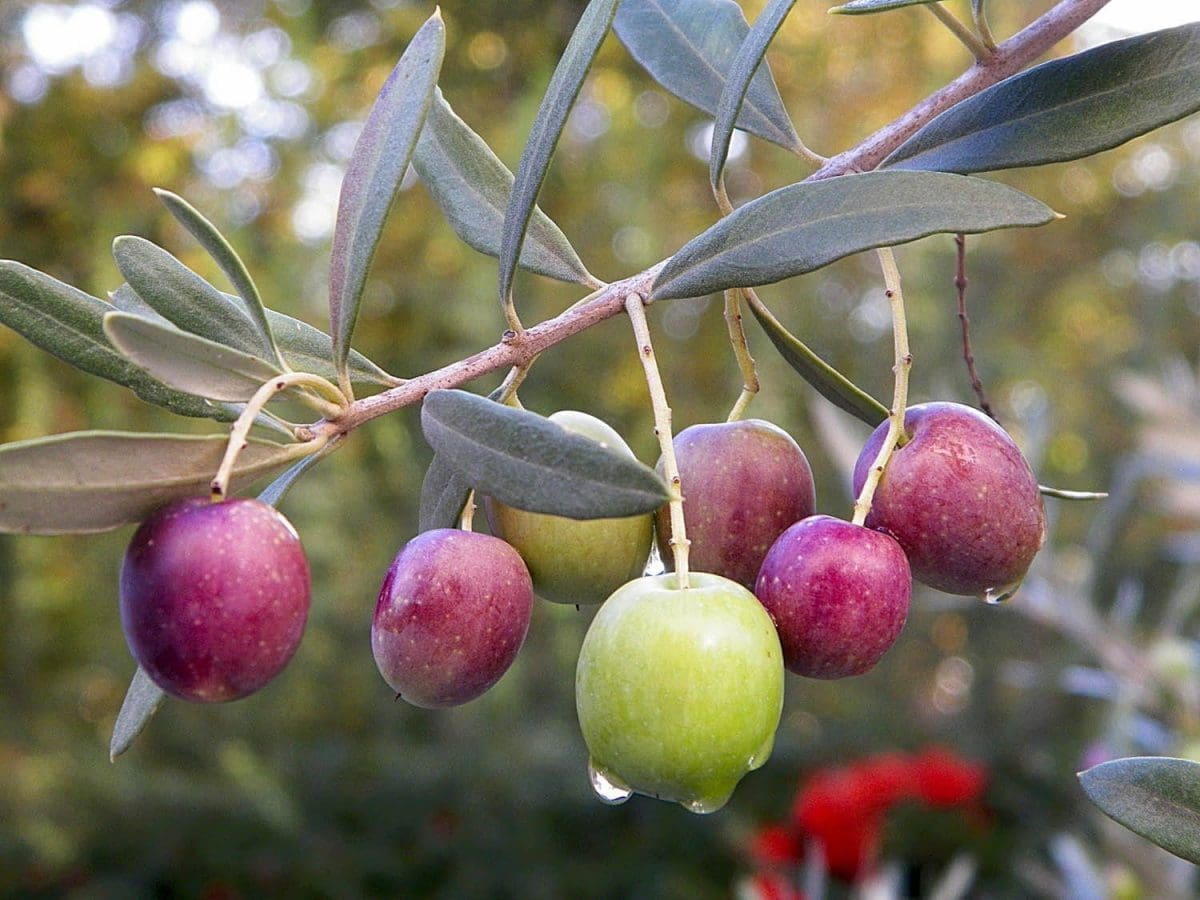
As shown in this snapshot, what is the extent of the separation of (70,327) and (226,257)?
0.10 meters

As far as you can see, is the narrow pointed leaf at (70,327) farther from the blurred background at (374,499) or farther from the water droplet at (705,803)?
the blurred background at (374,499)

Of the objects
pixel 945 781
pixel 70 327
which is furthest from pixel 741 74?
pixel 945 781

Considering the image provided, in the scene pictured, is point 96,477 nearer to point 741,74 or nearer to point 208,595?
point 208,595

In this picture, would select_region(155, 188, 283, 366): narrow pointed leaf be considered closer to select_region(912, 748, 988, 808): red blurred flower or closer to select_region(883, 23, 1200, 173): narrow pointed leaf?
select_region(883, 23, 1200, 173): narrow pointed leaf

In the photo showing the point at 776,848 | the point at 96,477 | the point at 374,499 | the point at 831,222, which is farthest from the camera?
A: the point at 374,499

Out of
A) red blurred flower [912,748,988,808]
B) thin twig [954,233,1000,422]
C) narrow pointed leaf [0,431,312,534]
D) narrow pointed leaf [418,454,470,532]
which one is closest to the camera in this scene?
narrow pointed leaf [0,431,312,534]

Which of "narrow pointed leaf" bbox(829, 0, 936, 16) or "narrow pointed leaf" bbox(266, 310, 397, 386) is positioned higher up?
"narrow pointed leaf" bbox(829, 0, 936, 16)

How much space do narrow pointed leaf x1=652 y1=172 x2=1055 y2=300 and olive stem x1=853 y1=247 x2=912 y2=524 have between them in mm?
61

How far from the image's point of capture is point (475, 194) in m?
0.92

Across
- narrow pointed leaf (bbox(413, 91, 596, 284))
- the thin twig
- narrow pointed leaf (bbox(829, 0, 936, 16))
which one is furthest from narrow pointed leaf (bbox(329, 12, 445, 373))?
the thin twig

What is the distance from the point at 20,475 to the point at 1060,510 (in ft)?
21.2

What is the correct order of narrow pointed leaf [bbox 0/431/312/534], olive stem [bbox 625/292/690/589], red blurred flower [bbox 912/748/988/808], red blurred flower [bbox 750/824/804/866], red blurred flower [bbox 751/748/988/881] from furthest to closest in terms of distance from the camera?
red blurred flower [bbox 912/748/988/808]
red blurred flower [bbox 751/748/988/881]
red blurred flower [bbox 750/824/804/866]
olive stem [bbox 625/292/690/589]
narrow pointed leaf [bbox 0/431/312/534]

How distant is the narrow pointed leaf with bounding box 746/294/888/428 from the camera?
2.70 ft

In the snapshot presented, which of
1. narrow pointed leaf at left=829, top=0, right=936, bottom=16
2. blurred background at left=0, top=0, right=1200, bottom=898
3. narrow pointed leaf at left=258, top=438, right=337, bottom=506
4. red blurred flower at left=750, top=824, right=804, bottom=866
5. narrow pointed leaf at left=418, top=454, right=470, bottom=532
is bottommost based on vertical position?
red blurred flower at left=750, top=824, right=804, bottom=866
